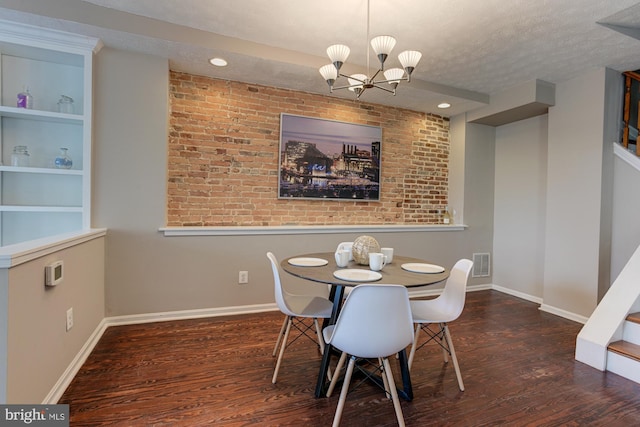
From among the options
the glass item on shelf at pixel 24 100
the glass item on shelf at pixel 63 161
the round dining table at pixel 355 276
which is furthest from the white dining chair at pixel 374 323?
the glass item on shelf at pixel 24 100

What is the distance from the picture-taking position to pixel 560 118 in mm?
3523

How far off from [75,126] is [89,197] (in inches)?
28.0

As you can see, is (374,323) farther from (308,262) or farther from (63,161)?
(63,161)

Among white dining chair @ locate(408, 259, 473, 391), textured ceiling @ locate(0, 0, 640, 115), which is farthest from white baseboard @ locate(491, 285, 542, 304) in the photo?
textured ceiling @ locate(0, 0, 640, 115)

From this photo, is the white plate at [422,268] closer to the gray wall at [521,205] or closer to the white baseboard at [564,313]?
the white baseboard at [564,313]

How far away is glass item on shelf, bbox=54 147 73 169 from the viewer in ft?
8.77

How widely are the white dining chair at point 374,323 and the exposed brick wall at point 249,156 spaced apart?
2296 mm

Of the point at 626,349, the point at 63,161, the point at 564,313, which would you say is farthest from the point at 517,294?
the point at 63,161

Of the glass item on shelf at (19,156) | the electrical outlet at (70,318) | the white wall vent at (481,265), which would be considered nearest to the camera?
the electrical outlet at (70,318)

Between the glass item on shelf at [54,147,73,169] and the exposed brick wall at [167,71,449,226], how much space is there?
31.8 inches

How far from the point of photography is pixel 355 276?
5.95ft

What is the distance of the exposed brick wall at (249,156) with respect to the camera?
3.30 meters

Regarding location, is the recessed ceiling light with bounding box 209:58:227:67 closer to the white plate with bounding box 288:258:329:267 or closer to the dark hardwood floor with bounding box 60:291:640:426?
the white plate with bounding box 288:258:329:267

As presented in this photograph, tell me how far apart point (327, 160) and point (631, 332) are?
3108 mm
